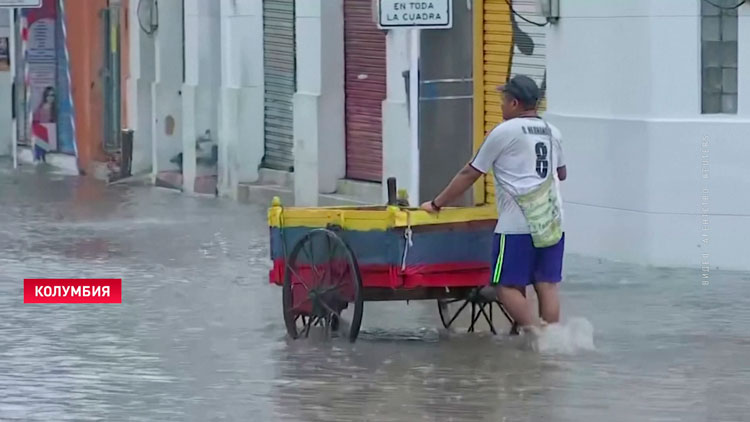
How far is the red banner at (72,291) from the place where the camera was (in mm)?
12664

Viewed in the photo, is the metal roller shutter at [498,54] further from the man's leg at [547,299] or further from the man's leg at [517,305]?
the man's leg at [517,305]

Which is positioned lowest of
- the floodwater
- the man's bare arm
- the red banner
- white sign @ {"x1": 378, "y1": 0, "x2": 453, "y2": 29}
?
the red banner

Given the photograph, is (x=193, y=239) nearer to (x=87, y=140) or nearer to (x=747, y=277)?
(x=747, y=277)

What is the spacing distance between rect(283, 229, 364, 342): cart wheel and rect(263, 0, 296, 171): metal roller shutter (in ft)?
33.8

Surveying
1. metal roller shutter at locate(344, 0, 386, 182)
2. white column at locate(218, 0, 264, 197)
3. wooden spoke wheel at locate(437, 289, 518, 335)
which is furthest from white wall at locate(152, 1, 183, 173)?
wooden spoke wheel at locate(437, 289, 518, 335)

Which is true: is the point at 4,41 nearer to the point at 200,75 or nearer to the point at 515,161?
the point at 200,75

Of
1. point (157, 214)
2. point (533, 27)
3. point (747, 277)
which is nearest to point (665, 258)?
point (747, 277)

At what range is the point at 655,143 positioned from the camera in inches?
520

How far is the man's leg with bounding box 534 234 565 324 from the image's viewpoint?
32.0ft

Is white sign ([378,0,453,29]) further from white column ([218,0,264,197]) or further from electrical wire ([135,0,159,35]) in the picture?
electrical wire ([135,0,159,35])

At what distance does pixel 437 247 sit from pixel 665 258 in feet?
12.7

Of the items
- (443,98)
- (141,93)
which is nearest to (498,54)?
(443,98)

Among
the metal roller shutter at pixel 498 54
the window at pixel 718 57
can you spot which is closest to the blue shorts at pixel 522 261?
the window at pixel 718 57

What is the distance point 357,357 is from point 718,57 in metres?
4.65
